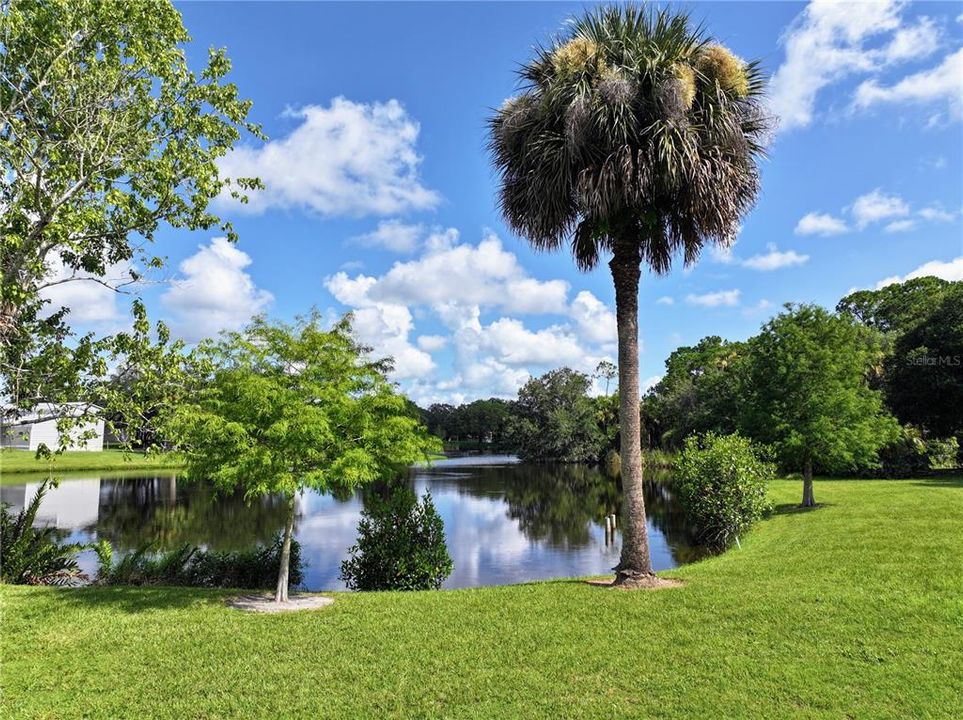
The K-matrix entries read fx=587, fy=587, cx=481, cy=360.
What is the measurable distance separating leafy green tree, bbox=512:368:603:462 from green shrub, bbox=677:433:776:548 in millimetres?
55847

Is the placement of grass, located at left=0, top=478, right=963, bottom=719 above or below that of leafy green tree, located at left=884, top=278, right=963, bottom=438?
below

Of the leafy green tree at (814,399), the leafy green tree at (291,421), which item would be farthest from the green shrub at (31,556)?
the leafy green tree at (814,399)

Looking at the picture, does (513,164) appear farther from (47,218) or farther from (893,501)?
(893,501)

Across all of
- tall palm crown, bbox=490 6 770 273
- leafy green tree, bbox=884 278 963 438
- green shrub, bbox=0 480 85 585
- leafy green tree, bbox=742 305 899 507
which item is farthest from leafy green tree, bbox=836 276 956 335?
green shrub, bbox=0 480 85 585

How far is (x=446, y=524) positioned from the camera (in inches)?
997

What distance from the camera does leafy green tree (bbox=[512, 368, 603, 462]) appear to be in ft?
249

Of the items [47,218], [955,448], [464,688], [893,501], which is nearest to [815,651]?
[464,688]

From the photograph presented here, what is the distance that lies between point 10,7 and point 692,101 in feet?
34.4

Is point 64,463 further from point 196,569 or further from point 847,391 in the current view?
point 847,391

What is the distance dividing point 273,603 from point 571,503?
24.5m

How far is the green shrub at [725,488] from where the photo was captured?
18.3 m

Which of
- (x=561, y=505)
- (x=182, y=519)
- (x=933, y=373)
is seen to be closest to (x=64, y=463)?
(x=182, y=519)

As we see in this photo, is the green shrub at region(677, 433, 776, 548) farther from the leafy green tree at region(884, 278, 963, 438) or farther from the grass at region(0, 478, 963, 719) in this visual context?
the leafy green tree at region(884, 278, 963, 438)

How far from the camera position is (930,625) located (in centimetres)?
766
